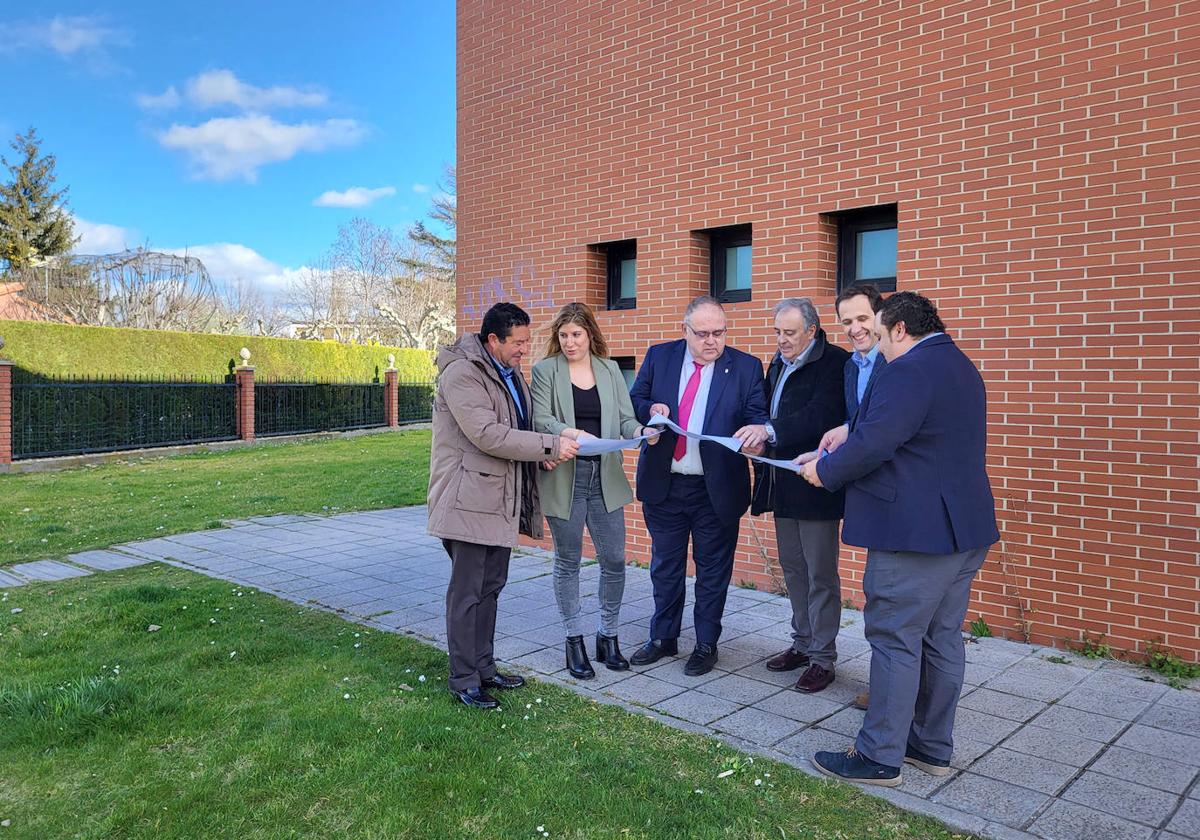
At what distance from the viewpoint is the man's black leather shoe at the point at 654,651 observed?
468 cm

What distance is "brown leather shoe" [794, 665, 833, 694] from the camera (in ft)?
14.0

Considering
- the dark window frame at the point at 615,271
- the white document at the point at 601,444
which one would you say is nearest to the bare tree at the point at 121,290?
the dark window frame at the point at 615,271

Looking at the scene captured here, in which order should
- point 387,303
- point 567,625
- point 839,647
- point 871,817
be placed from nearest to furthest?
point 871,817, point 567,625, point 839,647, point 387,303

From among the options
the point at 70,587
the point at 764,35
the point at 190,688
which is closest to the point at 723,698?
the point at 190,688

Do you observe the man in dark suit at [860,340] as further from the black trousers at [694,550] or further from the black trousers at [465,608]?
the black trousers at [465,608]

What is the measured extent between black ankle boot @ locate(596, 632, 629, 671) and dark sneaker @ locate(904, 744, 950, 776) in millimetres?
1608

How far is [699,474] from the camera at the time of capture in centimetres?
454

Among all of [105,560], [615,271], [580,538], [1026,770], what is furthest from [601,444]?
[105,560]

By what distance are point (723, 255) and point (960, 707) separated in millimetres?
3957

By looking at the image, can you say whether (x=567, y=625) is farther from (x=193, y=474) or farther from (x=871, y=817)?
(x=193, y=474)

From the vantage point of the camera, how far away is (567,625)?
4.53m

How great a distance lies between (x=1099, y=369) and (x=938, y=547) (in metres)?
2.38

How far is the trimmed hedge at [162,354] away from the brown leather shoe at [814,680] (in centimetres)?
1862

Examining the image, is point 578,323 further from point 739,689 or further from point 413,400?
point 413,400
